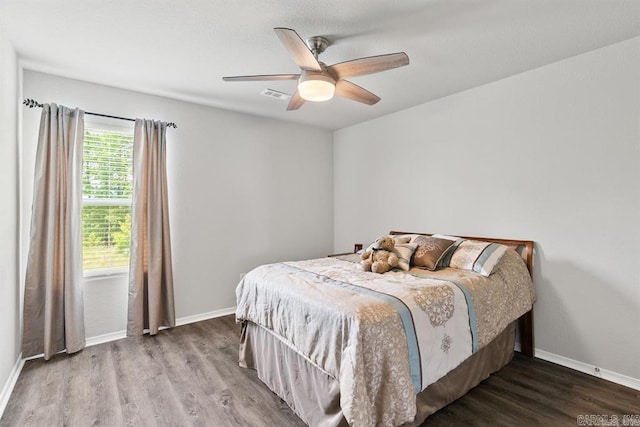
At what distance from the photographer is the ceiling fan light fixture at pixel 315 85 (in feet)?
6.72

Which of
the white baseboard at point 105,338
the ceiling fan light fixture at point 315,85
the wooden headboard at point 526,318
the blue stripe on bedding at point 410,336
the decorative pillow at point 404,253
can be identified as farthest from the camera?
the white baseboard at point 105,338

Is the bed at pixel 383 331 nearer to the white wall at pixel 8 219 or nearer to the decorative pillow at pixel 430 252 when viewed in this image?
the decorative pillow at pixel 430 252

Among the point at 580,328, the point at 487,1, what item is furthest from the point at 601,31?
the point at 580,328

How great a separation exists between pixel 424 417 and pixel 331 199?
3.44 m

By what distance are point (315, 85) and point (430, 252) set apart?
169cm

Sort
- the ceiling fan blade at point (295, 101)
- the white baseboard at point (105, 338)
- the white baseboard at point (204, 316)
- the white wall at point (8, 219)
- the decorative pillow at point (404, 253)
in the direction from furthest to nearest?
1. the white baseboard at point (204, 316)
2. the white baseboard at point (105, 338)
3. the decorative pillow at point (404, 253)
4. the ceiling fan blade at point (295, 101)
5. the white wall at point (8, 219)

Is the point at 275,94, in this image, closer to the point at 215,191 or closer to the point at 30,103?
the point at 215,191

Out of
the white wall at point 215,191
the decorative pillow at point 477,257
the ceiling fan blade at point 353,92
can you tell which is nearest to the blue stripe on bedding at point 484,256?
the decorative pillow at point 477,257

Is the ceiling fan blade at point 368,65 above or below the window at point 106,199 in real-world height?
above

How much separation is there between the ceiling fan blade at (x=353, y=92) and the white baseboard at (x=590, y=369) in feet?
8.58

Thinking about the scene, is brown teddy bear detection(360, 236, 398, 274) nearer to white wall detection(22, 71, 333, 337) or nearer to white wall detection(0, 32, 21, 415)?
white wall detection(22, 71, 333, 337)

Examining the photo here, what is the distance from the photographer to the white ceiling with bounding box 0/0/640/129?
1.94m

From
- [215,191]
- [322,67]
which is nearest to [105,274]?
[215,191]

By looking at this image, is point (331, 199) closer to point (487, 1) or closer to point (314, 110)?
point (314, 110)
